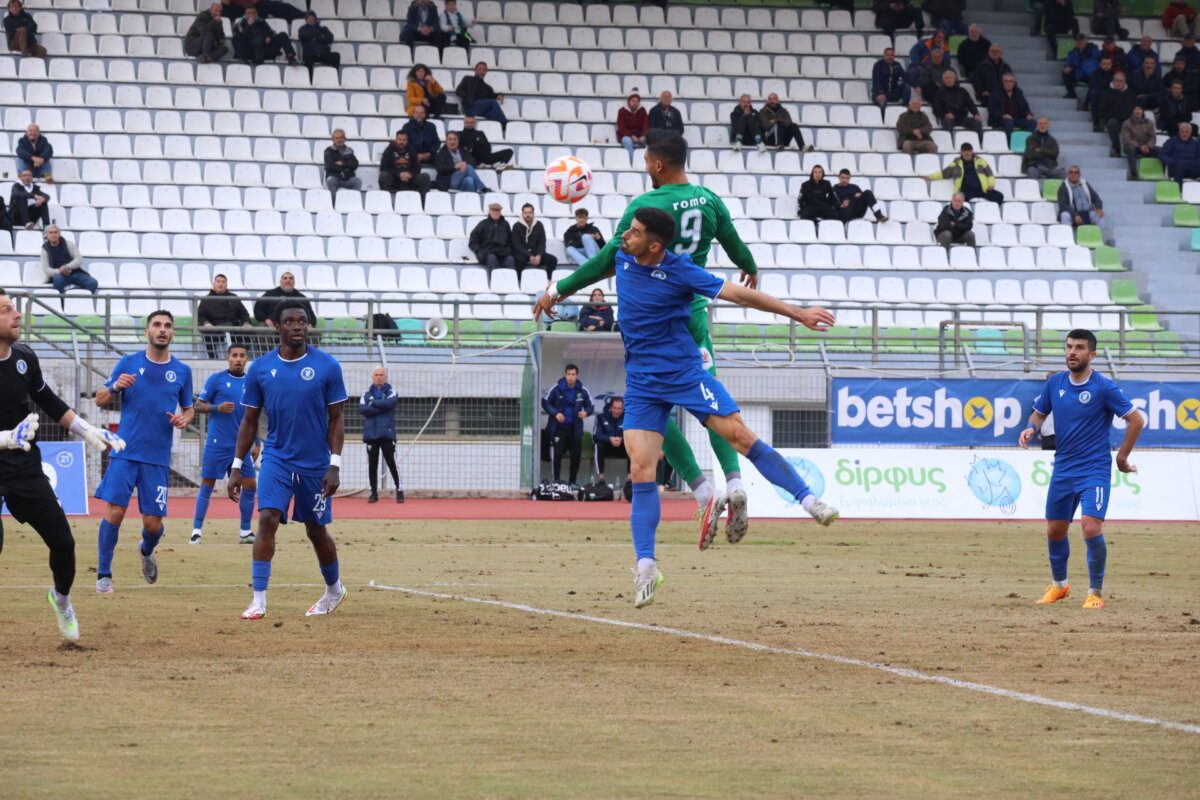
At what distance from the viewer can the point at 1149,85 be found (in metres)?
34.3

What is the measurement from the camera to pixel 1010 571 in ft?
50.7

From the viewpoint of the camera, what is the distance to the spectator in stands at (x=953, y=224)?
3008cm

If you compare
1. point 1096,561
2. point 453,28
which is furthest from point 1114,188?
point 1096,561

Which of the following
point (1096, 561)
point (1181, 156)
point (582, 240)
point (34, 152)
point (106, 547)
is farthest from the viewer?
point (1181, 156)

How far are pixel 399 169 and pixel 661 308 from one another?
21.0 meters

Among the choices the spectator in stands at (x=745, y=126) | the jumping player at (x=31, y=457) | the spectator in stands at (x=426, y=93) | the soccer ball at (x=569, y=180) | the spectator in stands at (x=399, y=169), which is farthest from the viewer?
the spectator in stands at (x=745, y=126)

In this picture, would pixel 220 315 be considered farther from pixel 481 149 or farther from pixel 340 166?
pixel 481 149

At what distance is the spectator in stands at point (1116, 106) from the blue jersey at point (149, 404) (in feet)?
84.6

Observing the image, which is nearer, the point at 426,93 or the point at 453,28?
the point at 426,93

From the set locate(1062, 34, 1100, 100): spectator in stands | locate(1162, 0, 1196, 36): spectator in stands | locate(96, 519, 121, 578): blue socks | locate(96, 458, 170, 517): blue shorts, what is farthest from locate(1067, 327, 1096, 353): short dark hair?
locate(1162, 0, 1196, 36): spectator in stands

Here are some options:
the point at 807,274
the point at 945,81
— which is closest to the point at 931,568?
the point at 807,274

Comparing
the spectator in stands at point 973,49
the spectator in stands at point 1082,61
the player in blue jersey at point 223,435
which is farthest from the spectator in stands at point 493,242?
the spectator in stands at point 1082,61

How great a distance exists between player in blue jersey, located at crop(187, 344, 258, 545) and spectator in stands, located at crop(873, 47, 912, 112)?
18.7 meters

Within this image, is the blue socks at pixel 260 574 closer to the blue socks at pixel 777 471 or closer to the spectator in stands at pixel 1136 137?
the blue socks at pixel 777 471
